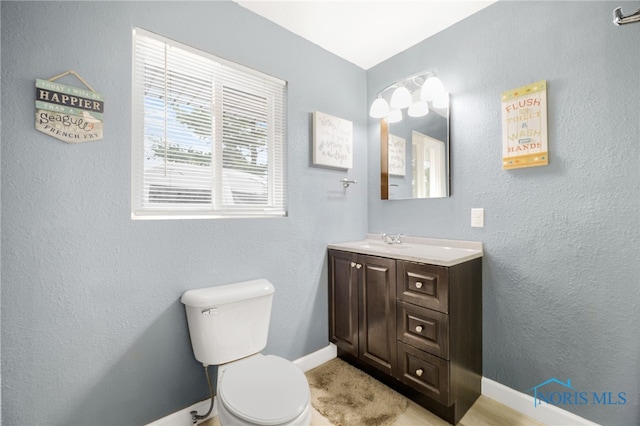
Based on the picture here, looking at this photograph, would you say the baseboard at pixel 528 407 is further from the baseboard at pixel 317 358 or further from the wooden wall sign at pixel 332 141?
the wooden wall sign at pixel 332 141

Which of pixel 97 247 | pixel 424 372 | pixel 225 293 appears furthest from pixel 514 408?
pixel 97 247

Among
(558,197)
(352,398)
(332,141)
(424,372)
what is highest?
(332,141)

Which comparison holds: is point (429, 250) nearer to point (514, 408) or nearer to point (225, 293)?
point (514, 408)

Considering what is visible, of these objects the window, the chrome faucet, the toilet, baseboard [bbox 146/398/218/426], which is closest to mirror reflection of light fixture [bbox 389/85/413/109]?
the window

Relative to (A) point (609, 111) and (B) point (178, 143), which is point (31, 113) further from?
(A) point (609, 111)

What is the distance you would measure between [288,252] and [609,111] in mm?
1839

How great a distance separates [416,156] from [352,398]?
1672 mm

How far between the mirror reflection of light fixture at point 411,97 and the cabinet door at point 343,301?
1148mm

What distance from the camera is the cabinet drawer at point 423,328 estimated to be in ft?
4.60

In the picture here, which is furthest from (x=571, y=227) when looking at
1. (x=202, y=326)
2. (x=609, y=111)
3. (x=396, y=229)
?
(x=202, y=326)

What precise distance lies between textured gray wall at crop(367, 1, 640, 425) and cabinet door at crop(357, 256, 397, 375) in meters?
0.55

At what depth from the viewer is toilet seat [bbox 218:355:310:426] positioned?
0.97m

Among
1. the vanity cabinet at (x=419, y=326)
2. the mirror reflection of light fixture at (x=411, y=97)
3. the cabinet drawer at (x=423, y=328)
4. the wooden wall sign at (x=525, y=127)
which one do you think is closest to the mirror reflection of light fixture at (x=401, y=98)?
the mirror reflection of light fixture at (x=411, y=97)

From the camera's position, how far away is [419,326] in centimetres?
150
